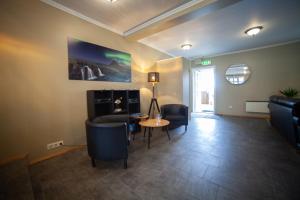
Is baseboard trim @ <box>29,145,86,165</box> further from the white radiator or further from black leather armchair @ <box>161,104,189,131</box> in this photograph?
the white radiator

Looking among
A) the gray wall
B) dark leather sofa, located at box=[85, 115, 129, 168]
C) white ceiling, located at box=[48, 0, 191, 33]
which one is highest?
white ceiling, located at box=[48, 0, 191, 33]

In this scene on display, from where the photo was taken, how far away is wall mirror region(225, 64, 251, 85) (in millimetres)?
5630

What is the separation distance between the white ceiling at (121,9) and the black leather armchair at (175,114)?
2.58 meters

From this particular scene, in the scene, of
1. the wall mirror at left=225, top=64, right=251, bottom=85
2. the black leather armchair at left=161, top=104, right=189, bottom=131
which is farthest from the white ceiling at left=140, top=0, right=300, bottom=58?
the black leather armchair at left=161, top=104, right=189, bottom=131

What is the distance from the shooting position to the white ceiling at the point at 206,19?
8.59ft

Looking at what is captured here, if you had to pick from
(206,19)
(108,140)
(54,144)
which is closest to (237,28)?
(206,19)

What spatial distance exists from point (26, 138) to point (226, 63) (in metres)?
7.28

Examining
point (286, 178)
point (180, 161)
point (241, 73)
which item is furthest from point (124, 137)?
point (241, 73)

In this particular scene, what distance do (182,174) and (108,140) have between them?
120 cm

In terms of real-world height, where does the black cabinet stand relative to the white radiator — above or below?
above

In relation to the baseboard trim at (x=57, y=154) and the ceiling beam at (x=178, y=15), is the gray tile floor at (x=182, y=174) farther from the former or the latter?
the ceiling beam at (x=178, y=15)

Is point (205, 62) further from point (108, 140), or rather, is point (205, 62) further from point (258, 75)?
point (108, 140)

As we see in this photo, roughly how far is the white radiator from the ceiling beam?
4.70 meters

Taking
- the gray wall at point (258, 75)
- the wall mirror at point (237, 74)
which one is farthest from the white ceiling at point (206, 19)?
the wall mirror at point (237, 74)
